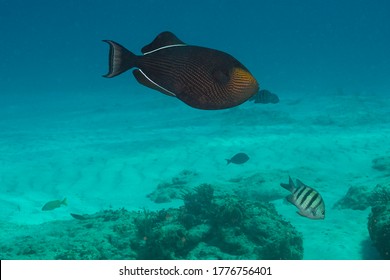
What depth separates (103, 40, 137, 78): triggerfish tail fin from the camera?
6.90 ft

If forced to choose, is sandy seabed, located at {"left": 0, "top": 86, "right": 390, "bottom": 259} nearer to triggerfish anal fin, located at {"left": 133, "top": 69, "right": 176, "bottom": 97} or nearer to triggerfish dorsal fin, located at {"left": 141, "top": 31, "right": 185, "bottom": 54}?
triggerfish anal fin, located at {"left": 133, "top": 69, "right": 176, "bottom": 97}

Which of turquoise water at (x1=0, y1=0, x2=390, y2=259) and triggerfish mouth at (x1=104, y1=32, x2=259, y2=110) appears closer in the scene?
triggerfish mouth at (x1=104, y1=32, x2=259, y2=110)

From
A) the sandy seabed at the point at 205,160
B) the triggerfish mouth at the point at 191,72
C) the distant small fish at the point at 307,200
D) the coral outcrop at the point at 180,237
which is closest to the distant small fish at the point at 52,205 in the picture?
the sandy seabed at the point at 205,160

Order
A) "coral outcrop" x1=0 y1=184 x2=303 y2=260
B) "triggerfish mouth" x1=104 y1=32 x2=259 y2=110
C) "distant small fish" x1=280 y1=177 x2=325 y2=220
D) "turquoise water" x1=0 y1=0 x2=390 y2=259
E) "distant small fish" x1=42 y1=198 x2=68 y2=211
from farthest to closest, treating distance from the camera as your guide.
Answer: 1. "distant small fish" x1=42 y1=198 x2=68 y2=211
2. "turquoise water" x1=0 y1=0 x2=390 y2=259
3. "coral outcrop" x1=0 y1=184 x2=303 y2=260
4. "distant small fish" x1=280 y1=177 x2=325 y2=220
5. "triggerfish mouth" x1=104 y1=32 x2=259 y2=110

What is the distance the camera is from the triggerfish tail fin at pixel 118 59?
6.90 ft

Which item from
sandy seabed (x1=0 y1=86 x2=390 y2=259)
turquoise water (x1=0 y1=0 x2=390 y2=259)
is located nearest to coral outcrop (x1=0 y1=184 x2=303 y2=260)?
turquoise water (x1=0 y1=0 x2=390 y2=259)

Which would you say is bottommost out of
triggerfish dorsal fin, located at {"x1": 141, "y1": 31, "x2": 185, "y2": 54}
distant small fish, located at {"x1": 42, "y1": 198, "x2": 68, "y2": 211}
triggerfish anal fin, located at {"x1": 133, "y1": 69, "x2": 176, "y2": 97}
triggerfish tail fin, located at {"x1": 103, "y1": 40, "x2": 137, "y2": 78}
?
triggerfish anal fin, located at {"x1": 133, "y1": 69, "x2": 176, "y2": 97}

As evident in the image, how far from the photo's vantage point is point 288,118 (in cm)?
1919

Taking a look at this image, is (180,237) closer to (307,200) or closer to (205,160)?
(307,200)

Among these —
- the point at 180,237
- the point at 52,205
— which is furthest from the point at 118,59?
the point at 52,205

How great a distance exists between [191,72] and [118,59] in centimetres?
42

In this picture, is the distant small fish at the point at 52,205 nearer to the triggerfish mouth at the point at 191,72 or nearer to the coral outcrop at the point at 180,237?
the coral outcrop at the point at 180,237

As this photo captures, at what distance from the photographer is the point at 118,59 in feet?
6.93

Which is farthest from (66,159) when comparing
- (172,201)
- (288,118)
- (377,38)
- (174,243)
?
(377,38)
